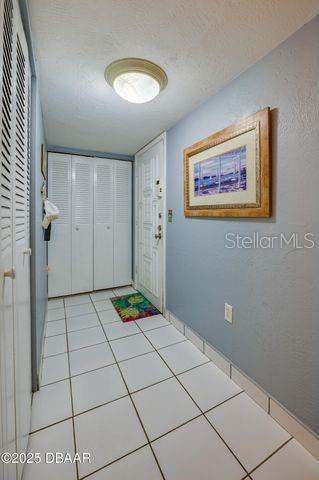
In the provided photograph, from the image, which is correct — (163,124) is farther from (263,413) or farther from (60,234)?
(263,413)

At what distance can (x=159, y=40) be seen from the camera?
47.5 inches

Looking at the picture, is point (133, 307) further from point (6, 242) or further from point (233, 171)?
point (6, 242)

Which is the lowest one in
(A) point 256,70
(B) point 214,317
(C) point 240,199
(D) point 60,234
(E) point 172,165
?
(B) point 214,317

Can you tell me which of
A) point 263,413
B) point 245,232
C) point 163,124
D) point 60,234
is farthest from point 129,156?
point 263,413

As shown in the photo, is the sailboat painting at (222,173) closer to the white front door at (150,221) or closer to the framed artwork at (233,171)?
the framed artwork at (233,171)

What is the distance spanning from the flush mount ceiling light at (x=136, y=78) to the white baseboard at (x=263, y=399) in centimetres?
203

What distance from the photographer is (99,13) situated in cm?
106

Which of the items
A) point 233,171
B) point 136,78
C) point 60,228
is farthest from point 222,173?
point 60,228

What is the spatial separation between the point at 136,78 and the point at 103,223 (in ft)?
7.38

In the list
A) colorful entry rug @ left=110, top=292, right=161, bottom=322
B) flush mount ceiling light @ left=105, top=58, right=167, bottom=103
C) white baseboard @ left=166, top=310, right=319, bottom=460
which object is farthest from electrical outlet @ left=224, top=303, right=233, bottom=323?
flush mount ceiling light @ left=105, top=58, right=167, bottom=103

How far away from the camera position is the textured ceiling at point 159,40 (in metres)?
1.03

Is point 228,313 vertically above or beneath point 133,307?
above

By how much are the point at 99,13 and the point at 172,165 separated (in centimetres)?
140

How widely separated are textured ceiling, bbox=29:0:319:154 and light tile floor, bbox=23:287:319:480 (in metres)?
2.17
